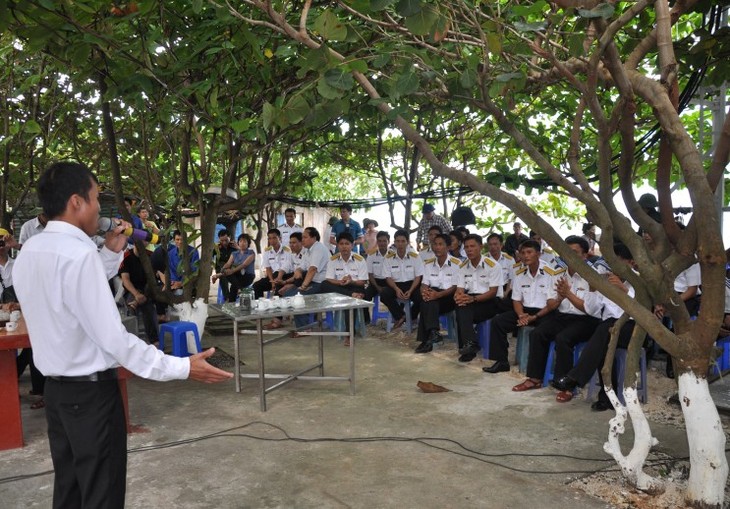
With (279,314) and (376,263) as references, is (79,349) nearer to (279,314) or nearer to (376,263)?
(279,314)

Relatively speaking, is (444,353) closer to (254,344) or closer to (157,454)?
(254,344)

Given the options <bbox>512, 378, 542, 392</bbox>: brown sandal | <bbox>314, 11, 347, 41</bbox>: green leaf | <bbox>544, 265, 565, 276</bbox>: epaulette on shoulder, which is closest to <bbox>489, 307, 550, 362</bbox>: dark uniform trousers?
<bbox>544, 265, 565, 276</bbox>: epaulette on shoulder

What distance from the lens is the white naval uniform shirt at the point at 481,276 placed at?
21.9 feet

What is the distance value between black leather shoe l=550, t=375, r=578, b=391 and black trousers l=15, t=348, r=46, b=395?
166 inches

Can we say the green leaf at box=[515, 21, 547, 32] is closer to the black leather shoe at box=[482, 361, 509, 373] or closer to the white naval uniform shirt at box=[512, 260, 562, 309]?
the white naval uniform shirt at box=[512, 260, 562, 309]

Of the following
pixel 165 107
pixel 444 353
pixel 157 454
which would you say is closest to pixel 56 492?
pixel 157 454

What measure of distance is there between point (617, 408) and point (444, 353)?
11.5 feet

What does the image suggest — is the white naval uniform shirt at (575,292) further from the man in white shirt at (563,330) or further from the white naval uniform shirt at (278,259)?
the white naval uniform shirt at (278,259)

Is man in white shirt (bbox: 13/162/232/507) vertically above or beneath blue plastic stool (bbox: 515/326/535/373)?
above

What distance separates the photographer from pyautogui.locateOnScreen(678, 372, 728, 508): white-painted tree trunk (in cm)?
297

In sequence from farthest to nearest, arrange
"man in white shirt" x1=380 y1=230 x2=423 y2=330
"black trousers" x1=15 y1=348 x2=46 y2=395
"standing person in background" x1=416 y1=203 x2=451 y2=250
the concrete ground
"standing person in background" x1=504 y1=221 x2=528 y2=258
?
"standing person in background" x1=416 y1=203 x2=451 y2=250
"standing person in background" x1=504 y1=221 x2=528 y2=258
"man in white shirt" x1=380 y1=230 x2=423 y2=330
"black trousers" x1=15 y1=348 x2=46 y2=395
the concrete ground

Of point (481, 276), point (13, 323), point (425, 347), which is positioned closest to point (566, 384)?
point (481, 276)

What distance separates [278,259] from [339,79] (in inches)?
271

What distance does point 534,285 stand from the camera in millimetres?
5957
